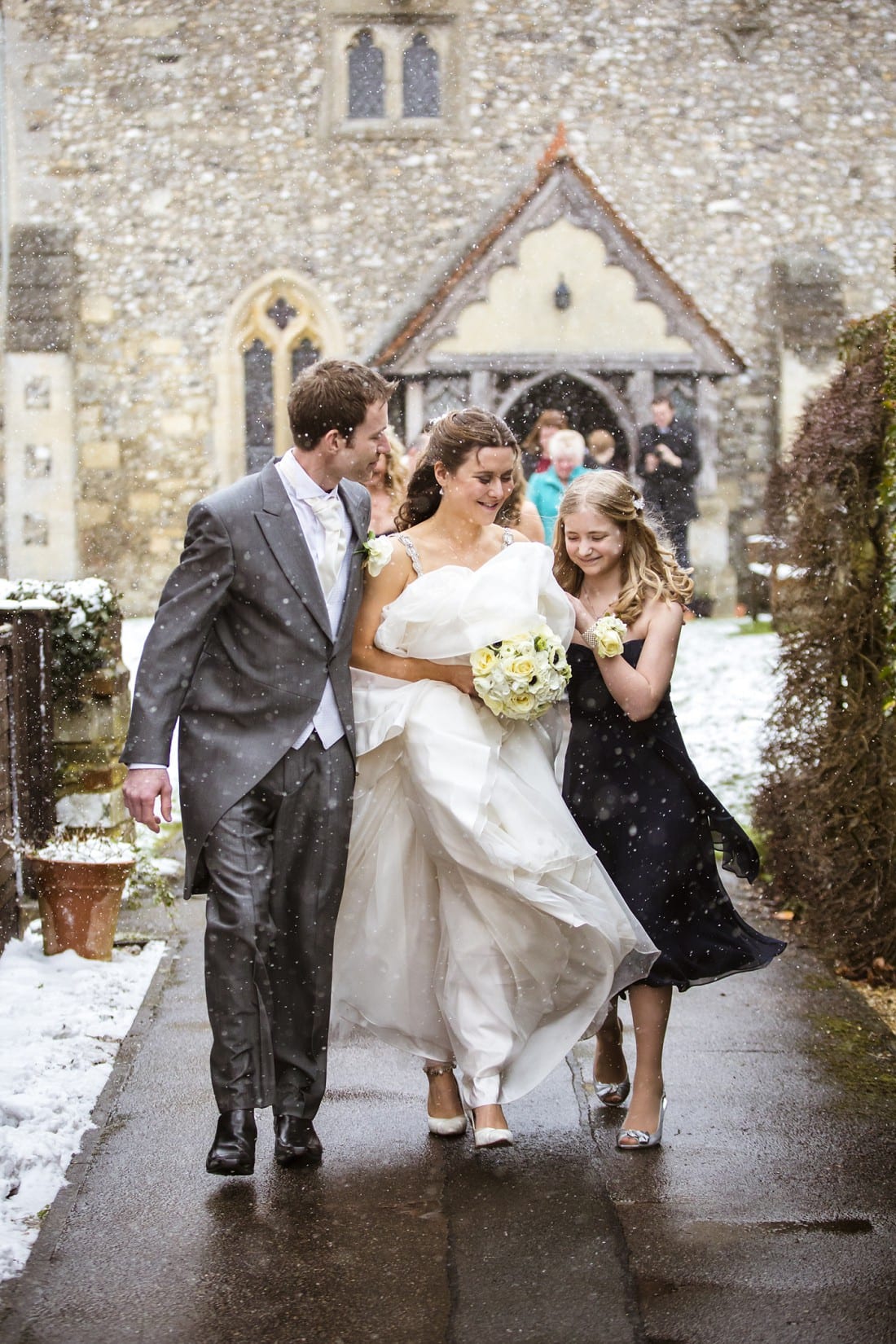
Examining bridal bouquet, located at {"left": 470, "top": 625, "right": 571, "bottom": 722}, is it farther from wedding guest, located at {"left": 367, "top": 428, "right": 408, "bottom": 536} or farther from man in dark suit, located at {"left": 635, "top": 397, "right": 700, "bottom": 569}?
man in dark suit, located at {"left": 635, "top": 397, "right": 700, "bottom": 569}

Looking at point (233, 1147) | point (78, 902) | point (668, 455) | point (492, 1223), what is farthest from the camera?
point (668, 455)

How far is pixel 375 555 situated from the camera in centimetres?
388

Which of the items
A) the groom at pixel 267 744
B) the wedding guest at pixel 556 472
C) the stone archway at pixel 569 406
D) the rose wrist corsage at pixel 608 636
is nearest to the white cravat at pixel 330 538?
the groom at pixel 267 744

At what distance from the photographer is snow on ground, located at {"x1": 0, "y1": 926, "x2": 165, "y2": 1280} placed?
11.6 feet

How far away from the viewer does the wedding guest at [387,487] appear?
268 inches

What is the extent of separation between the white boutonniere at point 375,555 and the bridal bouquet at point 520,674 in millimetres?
332

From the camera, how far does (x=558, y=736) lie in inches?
166

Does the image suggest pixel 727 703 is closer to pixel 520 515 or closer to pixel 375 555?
pixel 520 515

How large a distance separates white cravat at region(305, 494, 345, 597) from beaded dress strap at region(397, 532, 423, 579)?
177mm

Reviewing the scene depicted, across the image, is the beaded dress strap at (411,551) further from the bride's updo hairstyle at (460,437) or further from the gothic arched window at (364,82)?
the gothic arched window at (364,82)

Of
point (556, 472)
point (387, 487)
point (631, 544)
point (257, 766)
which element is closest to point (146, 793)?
point (257, 766)

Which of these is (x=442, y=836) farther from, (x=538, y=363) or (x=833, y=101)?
(x=833, y=101)

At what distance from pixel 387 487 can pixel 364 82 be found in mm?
13348

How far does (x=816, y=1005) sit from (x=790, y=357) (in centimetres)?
1407
